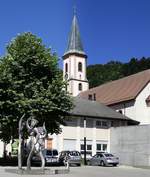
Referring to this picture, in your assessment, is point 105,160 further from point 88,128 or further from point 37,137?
point 37,137

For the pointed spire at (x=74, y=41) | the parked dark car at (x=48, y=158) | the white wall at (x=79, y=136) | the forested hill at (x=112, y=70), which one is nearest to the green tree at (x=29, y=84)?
the parked dark car at (x=48, y=158)

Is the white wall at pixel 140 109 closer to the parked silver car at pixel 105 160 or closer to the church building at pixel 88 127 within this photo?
the church building at pixel 88 127

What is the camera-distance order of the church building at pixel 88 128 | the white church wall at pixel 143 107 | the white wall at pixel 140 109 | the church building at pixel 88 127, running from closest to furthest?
the church building at pixel 88 128 < the church building at pixel 88 127 < the white wall at pixel 140 109 < the white church wall at pixel 143 107

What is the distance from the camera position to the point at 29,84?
144 ft

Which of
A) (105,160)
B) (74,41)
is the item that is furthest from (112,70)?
(105,160)

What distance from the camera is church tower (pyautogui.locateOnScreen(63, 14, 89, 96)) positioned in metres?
102

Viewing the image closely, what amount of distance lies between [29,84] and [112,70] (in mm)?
93939

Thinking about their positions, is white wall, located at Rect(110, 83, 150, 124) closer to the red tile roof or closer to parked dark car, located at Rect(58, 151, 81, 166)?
the red tile roof

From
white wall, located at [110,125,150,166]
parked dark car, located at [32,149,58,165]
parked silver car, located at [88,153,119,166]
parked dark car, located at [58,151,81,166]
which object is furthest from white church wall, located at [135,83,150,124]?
parked dark car, located at [32,149,58,165]

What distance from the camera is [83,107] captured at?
63281mm

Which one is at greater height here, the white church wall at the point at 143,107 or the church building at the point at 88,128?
the white church wall at the point at 143,107

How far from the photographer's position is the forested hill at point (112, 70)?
107938 millimetres

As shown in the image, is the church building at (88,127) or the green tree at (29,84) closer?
the green tree at (29,84)

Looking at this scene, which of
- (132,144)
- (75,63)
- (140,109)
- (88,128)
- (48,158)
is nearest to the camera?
(48,158)
